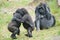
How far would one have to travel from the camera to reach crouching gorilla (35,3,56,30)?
41.6 feet

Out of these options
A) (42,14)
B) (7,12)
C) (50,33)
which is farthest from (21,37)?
(7,12)

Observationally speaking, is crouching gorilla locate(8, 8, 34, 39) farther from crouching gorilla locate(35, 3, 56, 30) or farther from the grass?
crouching gorilla locate(35, 3, 56, 30)

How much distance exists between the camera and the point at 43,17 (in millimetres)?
12867

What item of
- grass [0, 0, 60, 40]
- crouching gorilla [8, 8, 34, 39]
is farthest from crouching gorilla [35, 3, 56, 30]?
crouching gorilla [8, 8, 34, 39]

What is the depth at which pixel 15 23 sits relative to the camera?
1097cm

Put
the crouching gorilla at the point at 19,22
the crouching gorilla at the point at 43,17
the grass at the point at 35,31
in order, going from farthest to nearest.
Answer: the crouching gorilla at the point at 43,17, the grass at the point at 35,31, the crouching gorilla at the point at 19,22

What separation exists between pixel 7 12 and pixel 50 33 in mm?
4851

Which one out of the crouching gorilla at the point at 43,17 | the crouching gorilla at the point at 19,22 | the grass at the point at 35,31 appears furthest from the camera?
the crouching gorilla at the point at 43,17

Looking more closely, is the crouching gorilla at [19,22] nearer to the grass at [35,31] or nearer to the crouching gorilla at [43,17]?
the grass at [35,31]

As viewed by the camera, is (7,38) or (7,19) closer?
(7,38)

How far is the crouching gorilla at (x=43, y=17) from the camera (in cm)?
1267

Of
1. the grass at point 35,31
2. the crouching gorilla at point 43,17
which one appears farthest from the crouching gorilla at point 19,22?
the crouching gorilla at point 43,17

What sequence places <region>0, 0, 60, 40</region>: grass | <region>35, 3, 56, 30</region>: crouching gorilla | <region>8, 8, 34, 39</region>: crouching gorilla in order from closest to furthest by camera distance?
1. <region>8, 8, 34, 39</region>: crouching gorilla
2. <region>0, 0, 60, 40</region>: grass
3. <region>35, 3, 56, 30</region>: crouching gorilla

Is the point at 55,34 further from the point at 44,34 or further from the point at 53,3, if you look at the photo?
the point at 53,3
